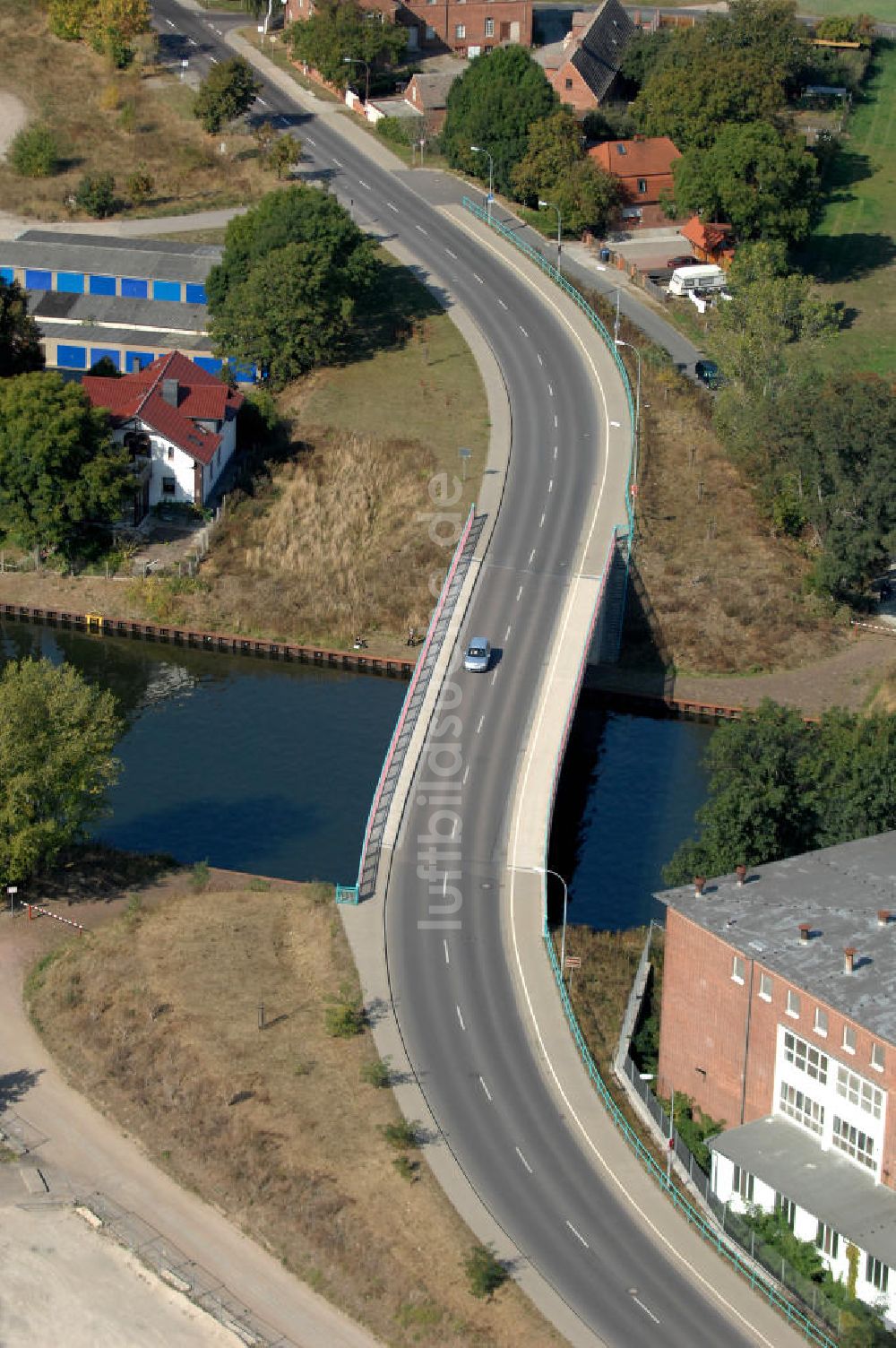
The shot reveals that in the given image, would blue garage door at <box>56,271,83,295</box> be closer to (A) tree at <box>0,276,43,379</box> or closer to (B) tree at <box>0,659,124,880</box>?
(A) tree at <box>0,276,43,379</box>

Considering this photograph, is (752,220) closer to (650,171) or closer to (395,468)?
(650,171)

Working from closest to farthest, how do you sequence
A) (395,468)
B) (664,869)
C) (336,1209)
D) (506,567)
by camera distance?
(336,1209) → (664,869) → (506,567) → (395,468)

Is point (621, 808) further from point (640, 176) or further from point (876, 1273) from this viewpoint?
point (640, 176)

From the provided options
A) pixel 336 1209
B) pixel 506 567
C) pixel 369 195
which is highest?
pixel 369 195

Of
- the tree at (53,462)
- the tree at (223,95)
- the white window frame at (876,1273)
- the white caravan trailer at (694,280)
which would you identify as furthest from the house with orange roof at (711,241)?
the white window frame at (876,1273)

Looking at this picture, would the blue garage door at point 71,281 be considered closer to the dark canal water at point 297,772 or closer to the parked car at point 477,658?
the dark canal water at point 297,772

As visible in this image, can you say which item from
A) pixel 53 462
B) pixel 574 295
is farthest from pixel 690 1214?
pixel 574 295

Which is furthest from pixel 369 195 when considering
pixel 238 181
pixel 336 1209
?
pixel 336 1209

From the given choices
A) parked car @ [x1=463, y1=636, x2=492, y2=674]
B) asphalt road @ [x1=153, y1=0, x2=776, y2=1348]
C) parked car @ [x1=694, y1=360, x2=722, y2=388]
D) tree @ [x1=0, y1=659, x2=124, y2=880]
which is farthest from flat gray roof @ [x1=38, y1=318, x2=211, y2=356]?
tree @ [x1=0, y1=659, x2=124, y2=880]
